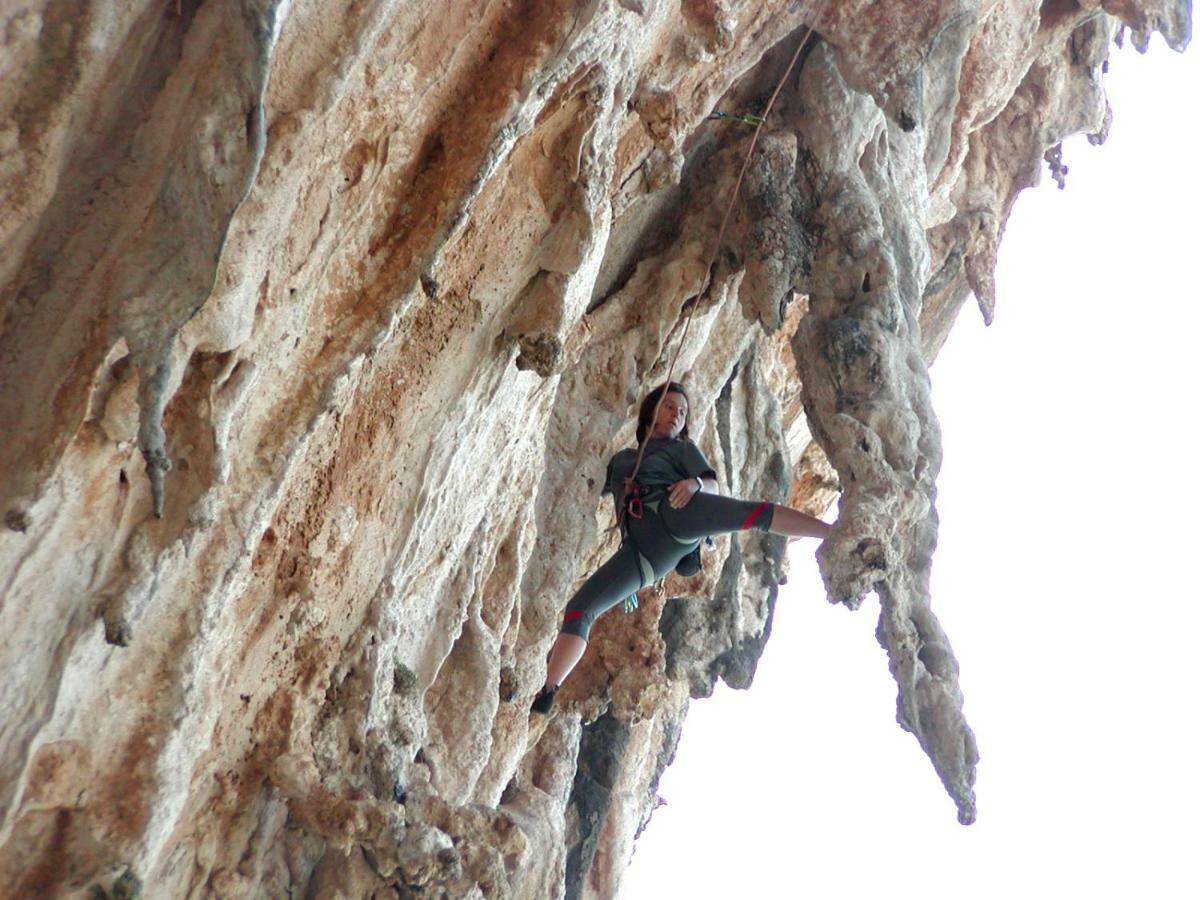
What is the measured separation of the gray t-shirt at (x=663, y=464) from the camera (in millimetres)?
6012

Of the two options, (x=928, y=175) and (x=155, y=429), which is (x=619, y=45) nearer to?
(x=155, y=429)

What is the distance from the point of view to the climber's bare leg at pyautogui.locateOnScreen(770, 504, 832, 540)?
214 inches

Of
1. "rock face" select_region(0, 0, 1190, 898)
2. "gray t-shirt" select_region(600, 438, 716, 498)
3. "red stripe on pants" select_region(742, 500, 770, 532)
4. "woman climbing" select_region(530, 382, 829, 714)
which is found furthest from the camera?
"gray t-shirt" select_region(600, 438, 716, 498)

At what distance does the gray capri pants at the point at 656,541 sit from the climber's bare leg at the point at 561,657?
1.5 inches

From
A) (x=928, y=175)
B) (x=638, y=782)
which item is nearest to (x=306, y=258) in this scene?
(x=928, y=175)

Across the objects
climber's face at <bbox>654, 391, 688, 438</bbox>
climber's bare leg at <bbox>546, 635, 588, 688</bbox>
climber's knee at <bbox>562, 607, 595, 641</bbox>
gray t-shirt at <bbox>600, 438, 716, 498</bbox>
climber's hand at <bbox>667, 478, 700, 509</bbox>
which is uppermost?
climber's face at <bbox>654, 391, 688, 438</bbox>

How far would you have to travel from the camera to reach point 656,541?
237 inches

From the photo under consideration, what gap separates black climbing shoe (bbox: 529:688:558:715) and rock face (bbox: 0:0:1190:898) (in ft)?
0.59

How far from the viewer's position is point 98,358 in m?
3.19

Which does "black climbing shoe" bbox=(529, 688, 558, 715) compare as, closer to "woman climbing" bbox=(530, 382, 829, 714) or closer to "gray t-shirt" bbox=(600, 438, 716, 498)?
"woman climbing" bbox=(530, 382, 829, 714)

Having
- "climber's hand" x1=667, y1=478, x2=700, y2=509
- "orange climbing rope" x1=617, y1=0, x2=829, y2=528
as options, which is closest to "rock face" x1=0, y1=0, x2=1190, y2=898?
"orange climbing rope" x1=617, y1=0, x2=829, y2=528

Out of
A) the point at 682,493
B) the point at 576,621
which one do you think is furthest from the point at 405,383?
the point at 576,621

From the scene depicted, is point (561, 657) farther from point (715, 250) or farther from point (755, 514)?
point (715, 250)

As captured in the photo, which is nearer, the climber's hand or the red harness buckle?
the climber's hand
